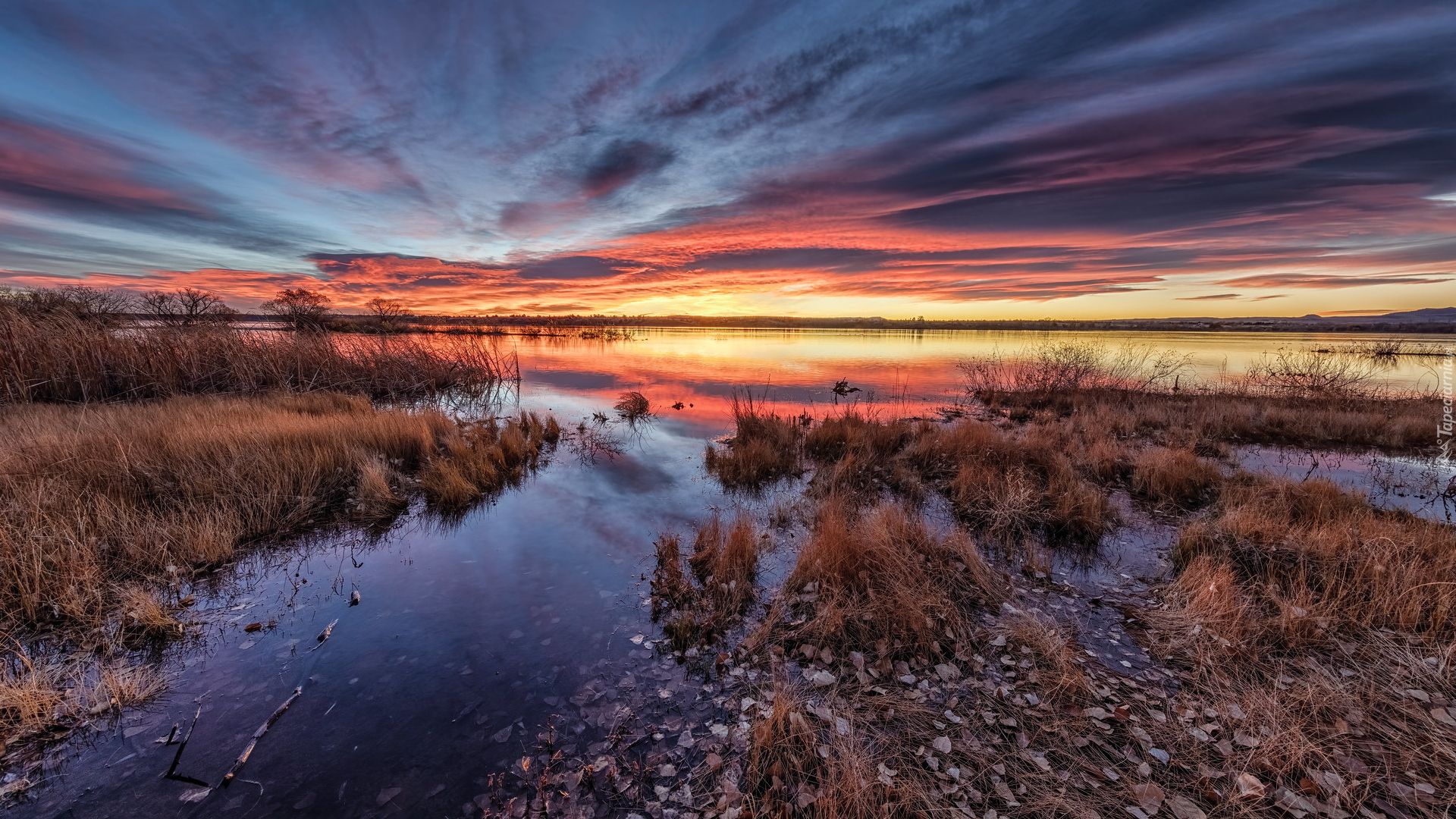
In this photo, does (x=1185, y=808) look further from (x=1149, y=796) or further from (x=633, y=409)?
(x=633, y=409)

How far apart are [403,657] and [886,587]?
20.0 feet

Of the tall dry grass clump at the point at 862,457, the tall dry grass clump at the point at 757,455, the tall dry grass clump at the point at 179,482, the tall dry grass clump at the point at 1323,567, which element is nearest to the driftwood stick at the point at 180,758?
the tall dry grass clump at the point at 179,482

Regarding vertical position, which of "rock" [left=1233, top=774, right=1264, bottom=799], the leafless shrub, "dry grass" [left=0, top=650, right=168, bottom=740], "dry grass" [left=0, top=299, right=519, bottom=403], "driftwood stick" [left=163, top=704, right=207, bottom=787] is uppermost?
Result: "dry grass" [left=0, top=299, right=519, bottom=403]

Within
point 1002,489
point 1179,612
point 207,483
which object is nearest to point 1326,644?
point 1179,612

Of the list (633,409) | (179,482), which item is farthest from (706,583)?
(633,409)

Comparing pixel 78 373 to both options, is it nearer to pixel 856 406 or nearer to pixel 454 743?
pixel 454 743

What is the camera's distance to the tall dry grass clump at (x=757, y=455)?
39.7ft

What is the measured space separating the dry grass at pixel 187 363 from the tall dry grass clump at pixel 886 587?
2134 cm

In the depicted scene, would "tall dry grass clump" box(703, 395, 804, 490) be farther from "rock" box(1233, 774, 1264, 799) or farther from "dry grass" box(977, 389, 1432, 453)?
"dry grass" box(977, 389, 1432, 453)

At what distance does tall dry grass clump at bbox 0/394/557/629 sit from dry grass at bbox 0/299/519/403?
10.0 ft

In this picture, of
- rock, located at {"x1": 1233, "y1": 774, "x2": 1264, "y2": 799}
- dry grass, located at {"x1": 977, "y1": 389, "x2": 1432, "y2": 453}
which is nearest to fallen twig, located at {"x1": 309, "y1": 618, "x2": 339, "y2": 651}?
rock, located at {"x1": 1233, "y1": 774, "x2": 1264, "y2": 799}

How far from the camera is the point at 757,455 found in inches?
502

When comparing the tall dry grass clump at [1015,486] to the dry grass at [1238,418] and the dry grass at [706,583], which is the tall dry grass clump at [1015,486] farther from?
the dry grass at [706,583]

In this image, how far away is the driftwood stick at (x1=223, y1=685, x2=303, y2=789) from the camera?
3.98 metres
